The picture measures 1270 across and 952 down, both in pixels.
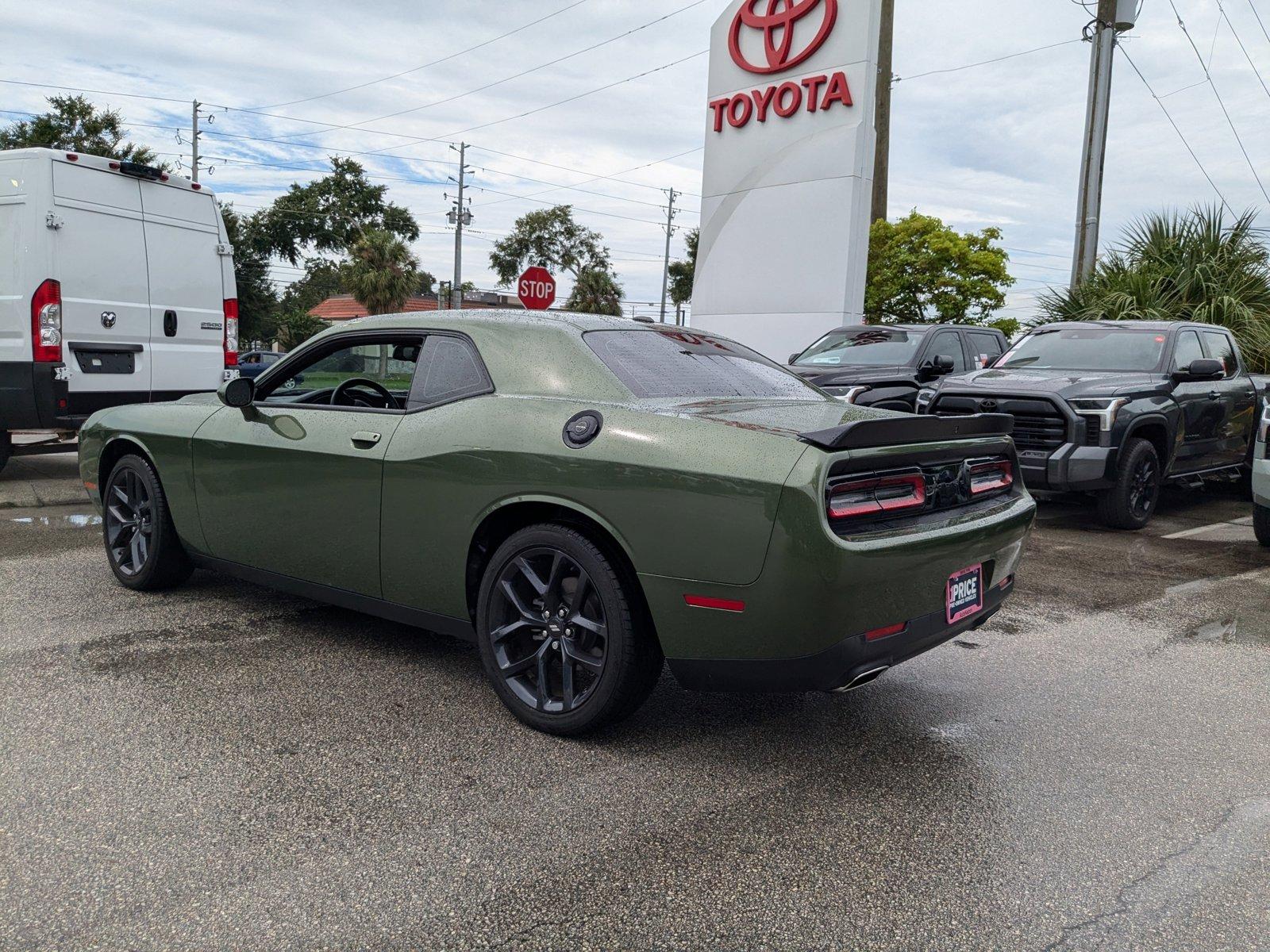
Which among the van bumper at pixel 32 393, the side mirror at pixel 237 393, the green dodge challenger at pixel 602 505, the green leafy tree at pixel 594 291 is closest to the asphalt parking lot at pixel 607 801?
the green dodge challenger at pixel 602 505

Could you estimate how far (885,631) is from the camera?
10.0ft

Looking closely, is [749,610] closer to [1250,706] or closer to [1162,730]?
[1162,730]

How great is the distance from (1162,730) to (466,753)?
8.40ft

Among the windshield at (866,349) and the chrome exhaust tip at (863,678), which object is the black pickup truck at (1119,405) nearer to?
the windshield at (866,349)

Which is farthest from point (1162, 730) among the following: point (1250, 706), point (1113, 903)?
point (1113, 903)

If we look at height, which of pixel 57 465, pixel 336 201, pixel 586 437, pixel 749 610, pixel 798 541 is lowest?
pixel 57 465

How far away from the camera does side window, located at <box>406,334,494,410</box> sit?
378 centimetres

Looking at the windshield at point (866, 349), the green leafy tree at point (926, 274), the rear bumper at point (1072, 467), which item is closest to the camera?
the rear bumper at point (1072, 467)

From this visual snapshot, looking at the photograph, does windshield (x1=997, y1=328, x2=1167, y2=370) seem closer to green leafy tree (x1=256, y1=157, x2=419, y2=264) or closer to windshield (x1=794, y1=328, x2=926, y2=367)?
windshield (x1=794, y1=328, x2=926, y2=367)

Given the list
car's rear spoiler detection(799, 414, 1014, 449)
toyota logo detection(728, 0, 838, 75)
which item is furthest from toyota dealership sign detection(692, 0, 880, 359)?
car's rear spoiler detection(799, 414, 1014, 449)

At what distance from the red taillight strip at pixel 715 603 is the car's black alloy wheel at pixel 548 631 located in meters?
0.34

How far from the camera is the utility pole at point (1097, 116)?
16891 millimetres

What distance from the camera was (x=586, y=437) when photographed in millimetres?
3303

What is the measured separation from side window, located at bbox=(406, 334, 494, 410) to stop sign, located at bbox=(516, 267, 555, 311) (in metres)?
9.81
